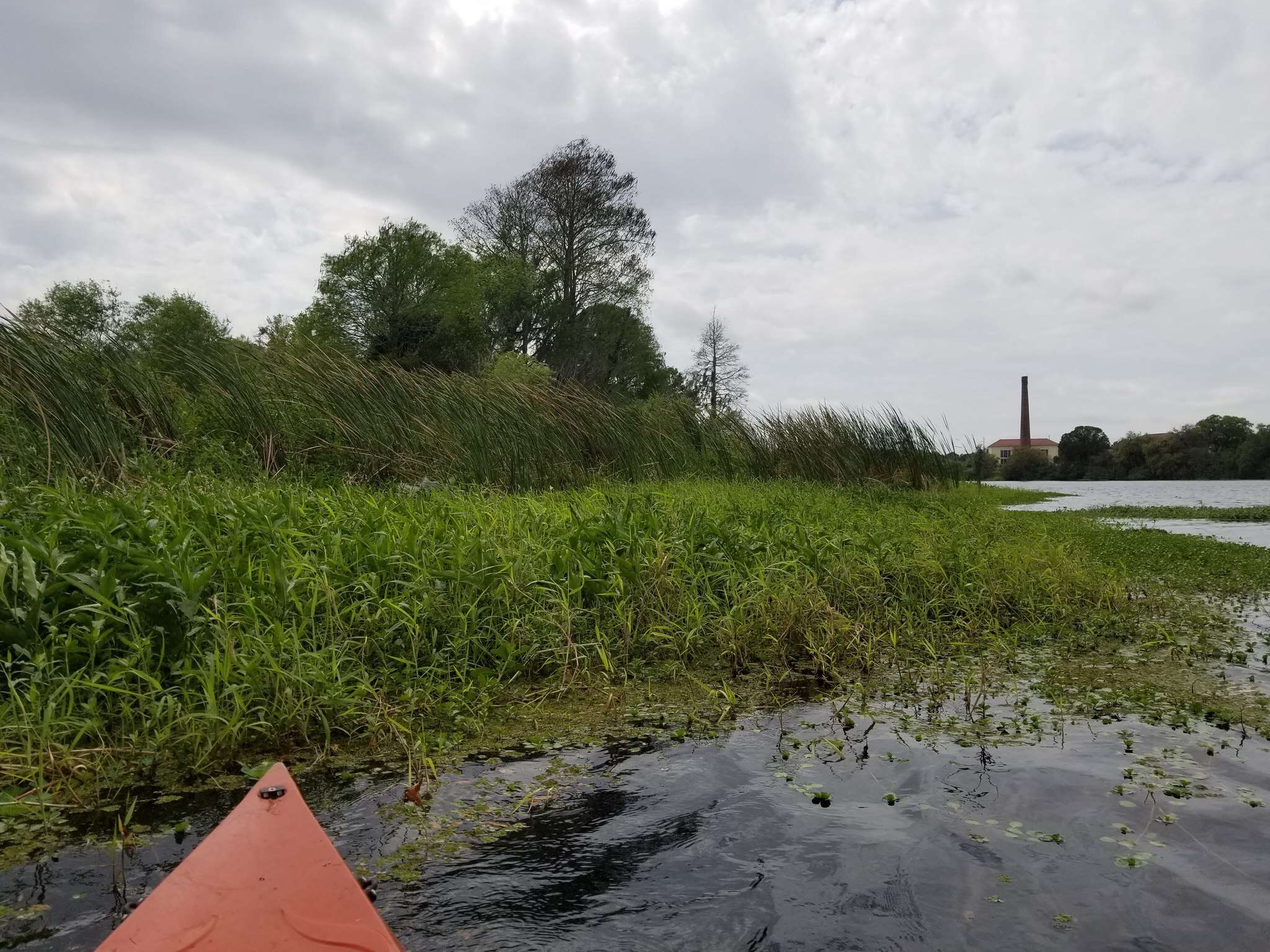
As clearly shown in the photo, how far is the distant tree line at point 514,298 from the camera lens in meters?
31.1

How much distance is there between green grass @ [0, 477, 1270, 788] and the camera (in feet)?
9.09

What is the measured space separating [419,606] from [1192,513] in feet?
56.3

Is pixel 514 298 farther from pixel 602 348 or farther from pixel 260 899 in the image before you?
pixel 260 899

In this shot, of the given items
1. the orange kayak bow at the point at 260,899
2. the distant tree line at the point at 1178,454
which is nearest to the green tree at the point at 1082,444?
the distant tree line at the point at 1178,454

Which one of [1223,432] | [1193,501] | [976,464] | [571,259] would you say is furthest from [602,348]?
[1223,432]

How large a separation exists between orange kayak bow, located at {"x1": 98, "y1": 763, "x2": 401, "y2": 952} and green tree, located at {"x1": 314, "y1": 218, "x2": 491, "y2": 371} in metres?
30.1

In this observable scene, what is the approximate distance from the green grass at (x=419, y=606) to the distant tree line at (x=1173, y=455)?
1260 inches

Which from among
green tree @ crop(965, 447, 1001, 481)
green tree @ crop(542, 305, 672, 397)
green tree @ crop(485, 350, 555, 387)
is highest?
green tree @ crop(542, 305, 672, 397)

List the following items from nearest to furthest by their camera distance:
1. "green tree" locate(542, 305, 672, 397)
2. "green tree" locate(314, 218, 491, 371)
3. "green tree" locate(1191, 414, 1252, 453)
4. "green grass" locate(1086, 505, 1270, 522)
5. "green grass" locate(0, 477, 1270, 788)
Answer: "green grass" locate(0, 477, 1270, 788) < "green grass" locate(1086, 505, 1270, 522) < "green tree" locate(314, 218, 491, 371) < "green tree" locate(542, 305, 672, 397) < "green tree" locate(1191, 414, 1252, 453)

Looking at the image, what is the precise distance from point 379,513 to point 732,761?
108 inches

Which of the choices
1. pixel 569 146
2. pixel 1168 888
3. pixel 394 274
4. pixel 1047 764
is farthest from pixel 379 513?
pixel 569 146

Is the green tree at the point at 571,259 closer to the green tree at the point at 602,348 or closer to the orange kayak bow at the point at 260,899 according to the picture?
the green tree at the point at 602,348

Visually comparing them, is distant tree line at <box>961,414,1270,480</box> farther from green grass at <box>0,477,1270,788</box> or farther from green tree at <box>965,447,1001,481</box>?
green grass at <box>0,477,1270,788</box>

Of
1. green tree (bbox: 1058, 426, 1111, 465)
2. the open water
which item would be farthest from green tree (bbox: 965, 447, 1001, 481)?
green tree (bbox: 1058, 426, 1111, 465)
